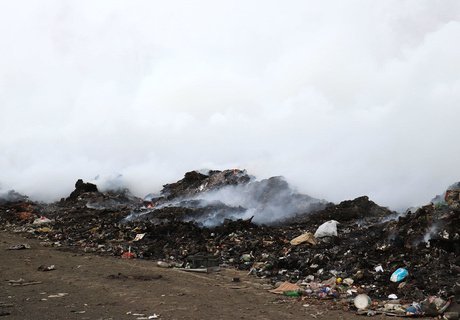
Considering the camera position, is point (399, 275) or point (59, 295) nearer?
point (59, 295)

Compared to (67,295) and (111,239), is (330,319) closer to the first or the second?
(67,295)

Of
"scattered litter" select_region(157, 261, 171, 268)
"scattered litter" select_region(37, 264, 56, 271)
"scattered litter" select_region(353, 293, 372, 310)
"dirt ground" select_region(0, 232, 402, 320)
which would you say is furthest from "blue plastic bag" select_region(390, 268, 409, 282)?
"scattered litter" select_region(37, 264, 56, 271)

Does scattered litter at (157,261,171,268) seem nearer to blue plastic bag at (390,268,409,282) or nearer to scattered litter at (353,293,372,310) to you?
scattered litter at (353,293,372,310)

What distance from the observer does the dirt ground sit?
5512 mm

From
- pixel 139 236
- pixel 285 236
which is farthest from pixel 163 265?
pixel 285 236

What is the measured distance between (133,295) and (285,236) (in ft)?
17.7

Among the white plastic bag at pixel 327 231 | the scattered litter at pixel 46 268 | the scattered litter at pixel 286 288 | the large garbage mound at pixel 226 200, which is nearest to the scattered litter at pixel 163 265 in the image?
the scattered litter at pixel 46 268

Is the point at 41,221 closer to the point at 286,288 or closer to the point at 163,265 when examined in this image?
the point at 163,265

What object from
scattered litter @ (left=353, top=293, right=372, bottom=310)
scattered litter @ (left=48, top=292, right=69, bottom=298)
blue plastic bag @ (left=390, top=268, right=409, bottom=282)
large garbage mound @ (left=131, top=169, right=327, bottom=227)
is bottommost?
scattered litter @ (left=48, top=292, right=69, bottom=298)

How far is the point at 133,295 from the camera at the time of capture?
645cm

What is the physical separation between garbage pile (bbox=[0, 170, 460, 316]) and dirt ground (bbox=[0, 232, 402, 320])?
57 cm

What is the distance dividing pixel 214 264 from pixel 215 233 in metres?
2.41

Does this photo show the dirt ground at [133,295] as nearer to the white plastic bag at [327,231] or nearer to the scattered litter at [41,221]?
the white plastic bag at [327,231]

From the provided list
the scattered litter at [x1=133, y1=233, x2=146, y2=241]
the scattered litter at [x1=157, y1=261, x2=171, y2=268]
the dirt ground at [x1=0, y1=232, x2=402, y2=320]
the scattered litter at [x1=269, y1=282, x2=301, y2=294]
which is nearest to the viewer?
the dirt ground at [x1=0, y1=232, x2=402, y2=320]
